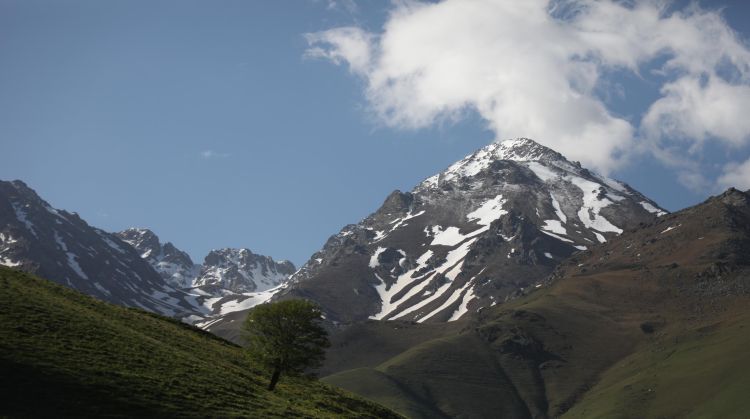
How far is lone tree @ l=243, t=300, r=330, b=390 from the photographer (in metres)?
75.0

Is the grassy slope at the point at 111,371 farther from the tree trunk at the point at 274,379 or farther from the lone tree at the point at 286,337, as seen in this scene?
the lone tree at the point at 286,337

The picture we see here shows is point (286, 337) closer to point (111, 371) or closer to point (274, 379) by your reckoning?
point (274, 379)

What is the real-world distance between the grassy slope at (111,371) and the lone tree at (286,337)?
2.60 m

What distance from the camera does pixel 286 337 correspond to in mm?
76000

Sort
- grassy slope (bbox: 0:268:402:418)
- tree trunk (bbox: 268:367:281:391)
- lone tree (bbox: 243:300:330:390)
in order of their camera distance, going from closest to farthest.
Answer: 1. grassy slope (bbox: 0:268:402:418)
2. tree trunk (bbox: 268:367:281:391)
3. lone tree (bbox: 243:300:330:390)

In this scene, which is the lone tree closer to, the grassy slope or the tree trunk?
the tree trunk

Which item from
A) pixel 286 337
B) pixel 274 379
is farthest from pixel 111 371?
pixel 286 337

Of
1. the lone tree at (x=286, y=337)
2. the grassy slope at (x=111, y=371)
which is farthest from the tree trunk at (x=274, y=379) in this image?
the grassy slope at (x=111, y=371)

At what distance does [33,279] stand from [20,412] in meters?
38.9

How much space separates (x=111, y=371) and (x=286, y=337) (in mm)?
22935

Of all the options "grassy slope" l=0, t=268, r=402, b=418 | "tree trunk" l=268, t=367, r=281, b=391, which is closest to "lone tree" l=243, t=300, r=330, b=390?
"tree trunk" l=268, t=367, r=281, b=391

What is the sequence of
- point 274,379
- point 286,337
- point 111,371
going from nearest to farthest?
point 111,371
point 274,379
point 286,337

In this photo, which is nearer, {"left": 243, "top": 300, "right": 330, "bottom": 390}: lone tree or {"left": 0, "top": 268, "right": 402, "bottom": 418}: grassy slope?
{"left": 0, "top": 268, "right": 402, "bottom": 418}: grassy slope

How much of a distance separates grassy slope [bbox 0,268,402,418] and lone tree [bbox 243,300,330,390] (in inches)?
103
